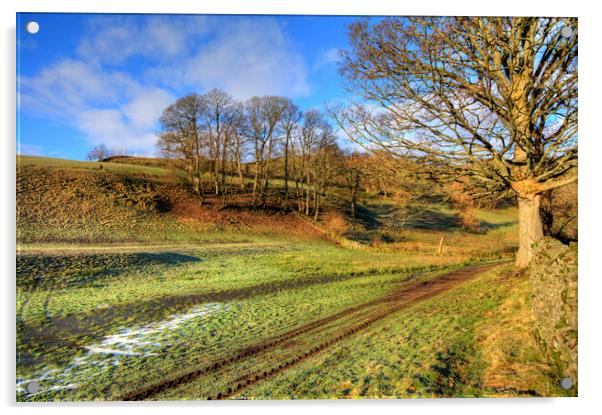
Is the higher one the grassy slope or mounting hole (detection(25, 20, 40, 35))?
mounting hole (detection(25, 20, 40, 35))

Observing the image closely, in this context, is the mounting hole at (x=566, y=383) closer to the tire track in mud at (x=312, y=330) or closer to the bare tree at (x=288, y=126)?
the tire track in mud at (x=312, y=330)

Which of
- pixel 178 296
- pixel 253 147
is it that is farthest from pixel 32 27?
pixel 178 296

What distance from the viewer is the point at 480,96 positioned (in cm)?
357

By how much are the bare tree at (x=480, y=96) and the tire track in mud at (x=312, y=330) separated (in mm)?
920

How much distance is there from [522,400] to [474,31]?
372cm

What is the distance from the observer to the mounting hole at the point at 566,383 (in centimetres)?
295

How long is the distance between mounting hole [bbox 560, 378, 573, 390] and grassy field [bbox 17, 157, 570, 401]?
0.25ft

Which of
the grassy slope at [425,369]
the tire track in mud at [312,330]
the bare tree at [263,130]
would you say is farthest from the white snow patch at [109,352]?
the bare tree at [263,130]

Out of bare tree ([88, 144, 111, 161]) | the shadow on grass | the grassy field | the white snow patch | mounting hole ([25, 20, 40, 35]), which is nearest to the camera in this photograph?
the white snow patch

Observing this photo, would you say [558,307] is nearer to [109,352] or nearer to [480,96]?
[480,96]

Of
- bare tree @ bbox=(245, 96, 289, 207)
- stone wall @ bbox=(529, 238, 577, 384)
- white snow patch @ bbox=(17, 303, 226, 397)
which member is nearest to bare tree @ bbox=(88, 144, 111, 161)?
bare tree @ bbox=(245, 96, 289, 207)

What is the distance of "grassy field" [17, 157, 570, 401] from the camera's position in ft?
9.38

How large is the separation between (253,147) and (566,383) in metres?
3.80

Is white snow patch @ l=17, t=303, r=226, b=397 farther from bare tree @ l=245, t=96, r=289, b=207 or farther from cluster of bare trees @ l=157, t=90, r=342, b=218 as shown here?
bare tree @ l=245, t=96, r=289, b=207
